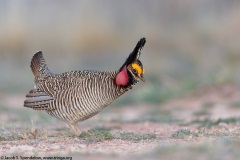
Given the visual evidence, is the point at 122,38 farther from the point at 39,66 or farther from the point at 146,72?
the point at 39,66

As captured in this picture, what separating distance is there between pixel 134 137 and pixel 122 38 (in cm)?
1798

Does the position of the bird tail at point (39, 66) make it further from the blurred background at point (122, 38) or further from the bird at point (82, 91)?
the blurred background at point (122, 38)

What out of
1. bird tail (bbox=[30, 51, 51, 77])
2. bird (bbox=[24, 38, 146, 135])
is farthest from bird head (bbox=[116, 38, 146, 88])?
bird tail (bbox=[30, 51, 51, 77])

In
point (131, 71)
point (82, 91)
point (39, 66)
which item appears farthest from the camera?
point (39, 66)

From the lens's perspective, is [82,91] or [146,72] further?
[146,72]

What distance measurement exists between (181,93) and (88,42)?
Result: 1016 cm

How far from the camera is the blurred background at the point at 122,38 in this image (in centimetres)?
2136

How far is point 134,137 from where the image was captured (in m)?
9.24

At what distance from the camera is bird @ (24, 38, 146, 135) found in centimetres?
942

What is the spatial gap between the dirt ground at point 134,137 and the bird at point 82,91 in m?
0.28

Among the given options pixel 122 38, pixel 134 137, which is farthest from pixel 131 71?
Answer: pixel 122 38

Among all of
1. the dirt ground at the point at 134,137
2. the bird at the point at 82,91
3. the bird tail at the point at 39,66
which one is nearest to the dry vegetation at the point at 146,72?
the dirt ground at the point at 134,137

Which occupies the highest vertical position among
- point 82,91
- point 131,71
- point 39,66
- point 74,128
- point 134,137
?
point 39,66

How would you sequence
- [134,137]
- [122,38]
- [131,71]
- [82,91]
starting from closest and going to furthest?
1. [134,137]
2. [82,91]
3. [131,71]
4. [122,38]
